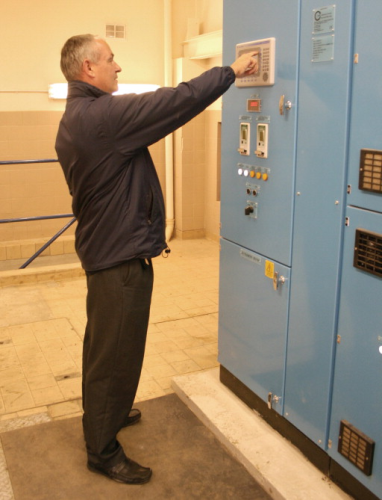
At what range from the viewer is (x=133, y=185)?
2.27m

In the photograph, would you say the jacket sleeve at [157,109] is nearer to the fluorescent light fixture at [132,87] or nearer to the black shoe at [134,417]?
the black shoe at [134,417]

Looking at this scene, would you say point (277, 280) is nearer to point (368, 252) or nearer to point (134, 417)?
point (368, 252)

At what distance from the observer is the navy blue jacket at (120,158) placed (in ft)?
7.01

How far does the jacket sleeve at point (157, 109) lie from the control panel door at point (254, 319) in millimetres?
782

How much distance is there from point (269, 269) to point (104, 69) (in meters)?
1.10

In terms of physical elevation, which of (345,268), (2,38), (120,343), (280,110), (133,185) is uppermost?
(2,38)

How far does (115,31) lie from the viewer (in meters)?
6.02

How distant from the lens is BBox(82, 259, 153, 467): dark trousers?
232 centimetres

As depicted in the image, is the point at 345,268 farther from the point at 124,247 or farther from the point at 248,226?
the point at 124,247

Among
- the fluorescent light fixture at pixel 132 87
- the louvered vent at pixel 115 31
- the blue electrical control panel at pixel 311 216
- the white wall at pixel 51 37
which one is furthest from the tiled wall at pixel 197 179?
the blue electrical control panel at pixel 311 216

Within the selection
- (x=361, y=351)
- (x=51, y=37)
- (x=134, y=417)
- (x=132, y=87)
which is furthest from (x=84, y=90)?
(x=51, y=37)

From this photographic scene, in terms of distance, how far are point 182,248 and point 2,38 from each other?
278 cm

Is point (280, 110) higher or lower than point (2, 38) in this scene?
lower

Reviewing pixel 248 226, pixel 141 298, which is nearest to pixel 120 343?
pixel 141 298
